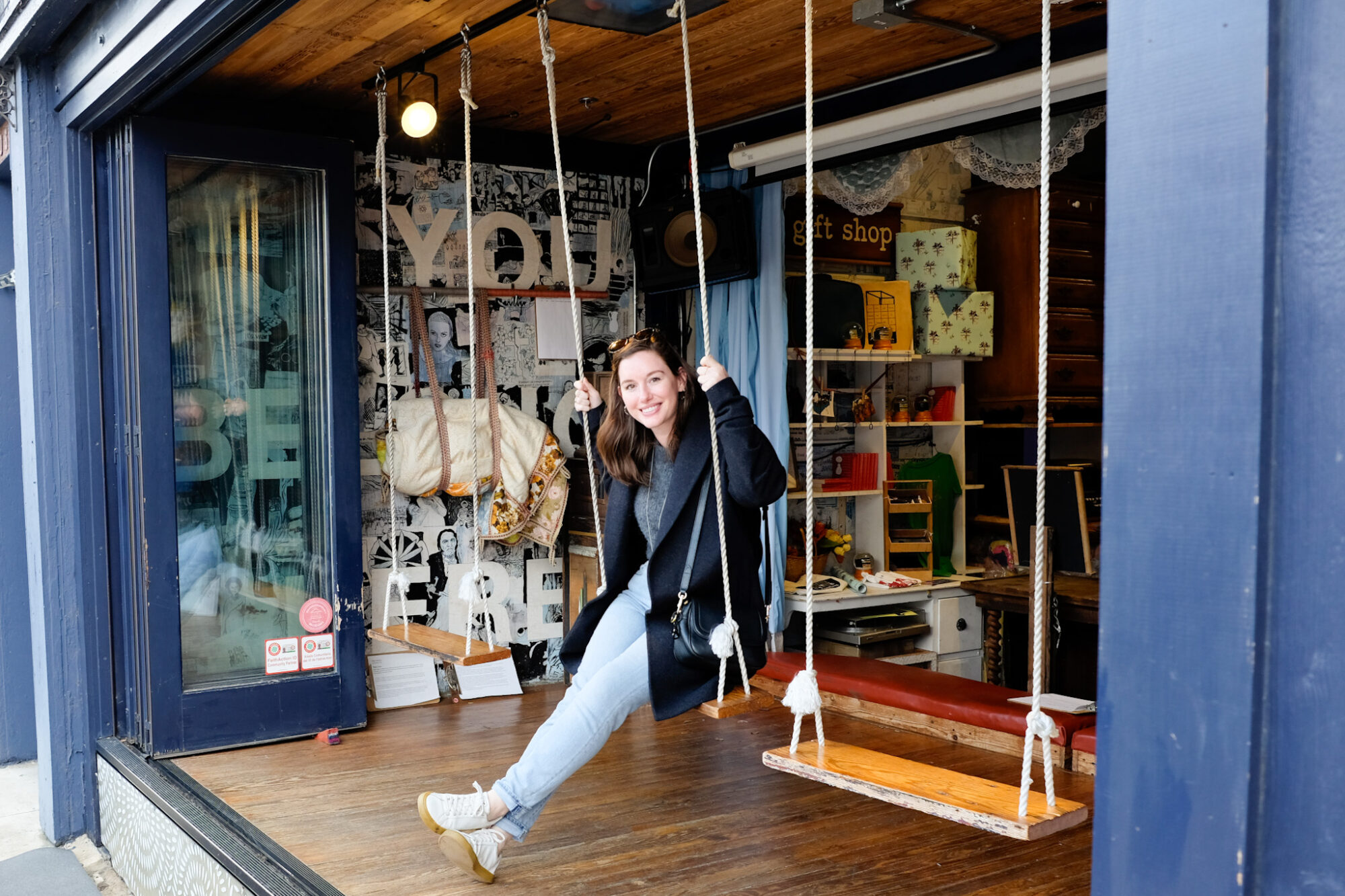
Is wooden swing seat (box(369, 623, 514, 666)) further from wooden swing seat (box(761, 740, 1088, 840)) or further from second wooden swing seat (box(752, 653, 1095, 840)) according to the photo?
wooden swing seat (box(761, 740, 1088, 840))

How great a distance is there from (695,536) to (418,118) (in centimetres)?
215

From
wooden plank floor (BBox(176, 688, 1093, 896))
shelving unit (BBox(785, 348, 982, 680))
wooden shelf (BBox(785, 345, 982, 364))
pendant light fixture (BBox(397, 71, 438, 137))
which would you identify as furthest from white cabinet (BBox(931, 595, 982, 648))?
pendant light fixture (BBox(397, 71, 438, 137))

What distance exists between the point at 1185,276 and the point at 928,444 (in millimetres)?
5354

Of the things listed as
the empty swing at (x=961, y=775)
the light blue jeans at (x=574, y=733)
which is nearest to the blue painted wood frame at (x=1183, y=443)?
the empty swing at (x=961, y=775)

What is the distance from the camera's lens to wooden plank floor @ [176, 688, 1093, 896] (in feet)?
10.1

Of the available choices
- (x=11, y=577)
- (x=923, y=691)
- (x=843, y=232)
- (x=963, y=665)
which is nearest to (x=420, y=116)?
(x=843, y=232)

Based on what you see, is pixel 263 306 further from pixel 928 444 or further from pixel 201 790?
pixel 928 444

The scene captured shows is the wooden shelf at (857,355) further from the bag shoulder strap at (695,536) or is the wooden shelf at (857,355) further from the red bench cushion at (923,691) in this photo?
the bag shoulder strap at (695,536)

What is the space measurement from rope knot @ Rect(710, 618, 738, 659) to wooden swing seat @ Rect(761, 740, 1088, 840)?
33 centimetres

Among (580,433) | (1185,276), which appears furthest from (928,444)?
(1185,276)

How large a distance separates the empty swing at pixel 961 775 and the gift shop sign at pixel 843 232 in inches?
125

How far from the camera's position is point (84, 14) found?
12.2 ft

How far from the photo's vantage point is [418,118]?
428cm

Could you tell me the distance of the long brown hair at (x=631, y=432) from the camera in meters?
3.23
